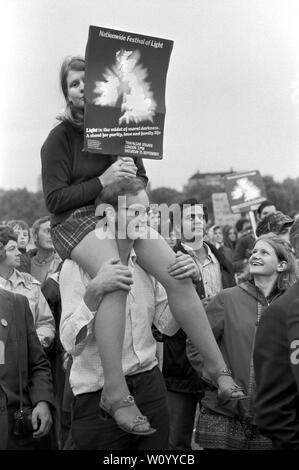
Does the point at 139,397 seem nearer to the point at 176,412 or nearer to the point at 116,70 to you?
the point at 116,70

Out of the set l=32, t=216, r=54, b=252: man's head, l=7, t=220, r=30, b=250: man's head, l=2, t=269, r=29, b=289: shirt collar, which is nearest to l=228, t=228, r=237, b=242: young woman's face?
l=7, t=220, r=30, b=250: man's head

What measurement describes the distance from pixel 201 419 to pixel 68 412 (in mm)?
1036

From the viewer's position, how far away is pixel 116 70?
3482 mm

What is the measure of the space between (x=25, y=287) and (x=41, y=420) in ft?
5.76

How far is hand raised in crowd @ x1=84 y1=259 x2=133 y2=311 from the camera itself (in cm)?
312

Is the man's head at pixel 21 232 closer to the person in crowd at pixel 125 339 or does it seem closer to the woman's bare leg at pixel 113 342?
the person in crowd at pixel 125 339

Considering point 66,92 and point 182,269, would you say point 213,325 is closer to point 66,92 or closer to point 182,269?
point 182,269

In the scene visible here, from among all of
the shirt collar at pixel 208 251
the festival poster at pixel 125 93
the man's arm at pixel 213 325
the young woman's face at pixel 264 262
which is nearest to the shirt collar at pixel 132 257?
the festival poster at pixel 125 93

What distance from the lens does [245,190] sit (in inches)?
431

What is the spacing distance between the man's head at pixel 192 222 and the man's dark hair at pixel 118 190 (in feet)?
7.01

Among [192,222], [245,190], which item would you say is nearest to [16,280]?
[192,222]

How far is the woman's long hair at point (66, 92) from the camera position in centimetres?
362

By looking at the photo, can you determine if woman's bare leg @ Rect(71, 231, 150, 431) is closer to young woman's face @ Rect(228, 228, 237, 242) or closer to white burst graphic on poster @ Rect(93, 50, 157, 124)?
white burst graphic on poster @ Rect(93, 50, 157, 124)

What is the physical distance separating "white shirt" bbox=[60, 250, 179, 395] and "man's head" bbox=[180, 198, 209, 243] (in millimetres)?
2059
